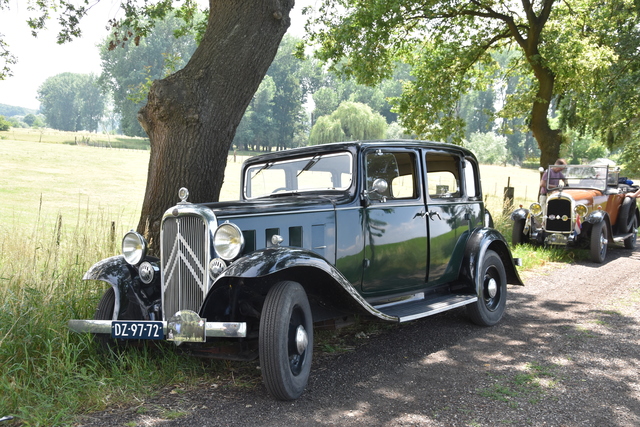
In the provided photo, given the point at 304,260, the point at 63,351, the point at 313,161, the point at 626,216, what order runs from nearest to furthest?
the point at 304,260
the point at 63,351
the point at 313,161
the point at 626,216

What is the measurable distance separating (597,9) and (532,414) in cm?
1479

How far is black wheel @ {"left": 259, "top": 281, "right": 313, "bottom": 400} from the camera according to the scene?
130 inches

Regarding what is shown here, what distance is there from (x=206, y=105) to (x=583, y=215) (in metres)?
7.58

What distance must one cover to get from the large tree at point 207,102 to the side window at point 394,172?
187 centimetres

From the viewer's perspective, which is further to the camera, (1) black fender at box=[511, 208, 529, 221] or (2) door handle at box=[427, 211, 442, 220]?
(1) black fender at box=[511, 208, 529, 221]

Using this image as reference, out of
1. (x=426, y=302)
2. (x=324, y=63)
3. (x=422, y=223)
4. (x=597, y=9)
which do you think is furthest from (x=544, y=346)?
(x=597, y=9)

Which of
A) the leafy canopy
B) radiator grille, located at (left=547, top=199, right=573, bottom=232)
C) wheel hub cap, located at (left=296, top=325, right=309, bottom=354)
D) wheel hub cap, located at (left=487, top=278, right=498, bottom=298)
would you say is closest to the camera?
wheel hub cap, located at (left=296, top=325, right=309, bottom=354)

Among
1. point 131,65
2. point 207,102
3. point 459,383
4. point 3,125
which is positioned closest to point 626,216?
point 459,383

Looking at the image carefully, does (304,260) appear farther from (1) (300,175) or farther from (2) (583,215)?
(2) (583,215)

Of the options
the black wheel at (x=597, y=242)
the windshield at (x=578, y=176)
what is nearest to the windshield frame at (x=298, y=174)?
the black wheel at (x=597, y=242)

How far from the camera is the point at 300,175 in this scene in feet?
15.9

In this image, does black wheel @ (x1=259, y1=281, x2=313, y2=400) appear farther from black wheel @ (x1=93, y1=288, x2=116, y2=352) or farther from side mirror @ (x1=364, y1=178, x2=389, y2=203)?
black wheel @ (x1=93, y1=288, x2=116, y2=352)

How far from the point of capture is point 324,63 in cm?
1350

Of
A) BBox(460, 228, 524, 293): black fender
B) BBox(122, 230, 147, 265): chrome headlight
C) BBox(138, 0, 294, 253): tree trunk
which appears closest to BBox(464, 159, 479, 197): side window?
BBox(460, 228, 524, 293): black fender
